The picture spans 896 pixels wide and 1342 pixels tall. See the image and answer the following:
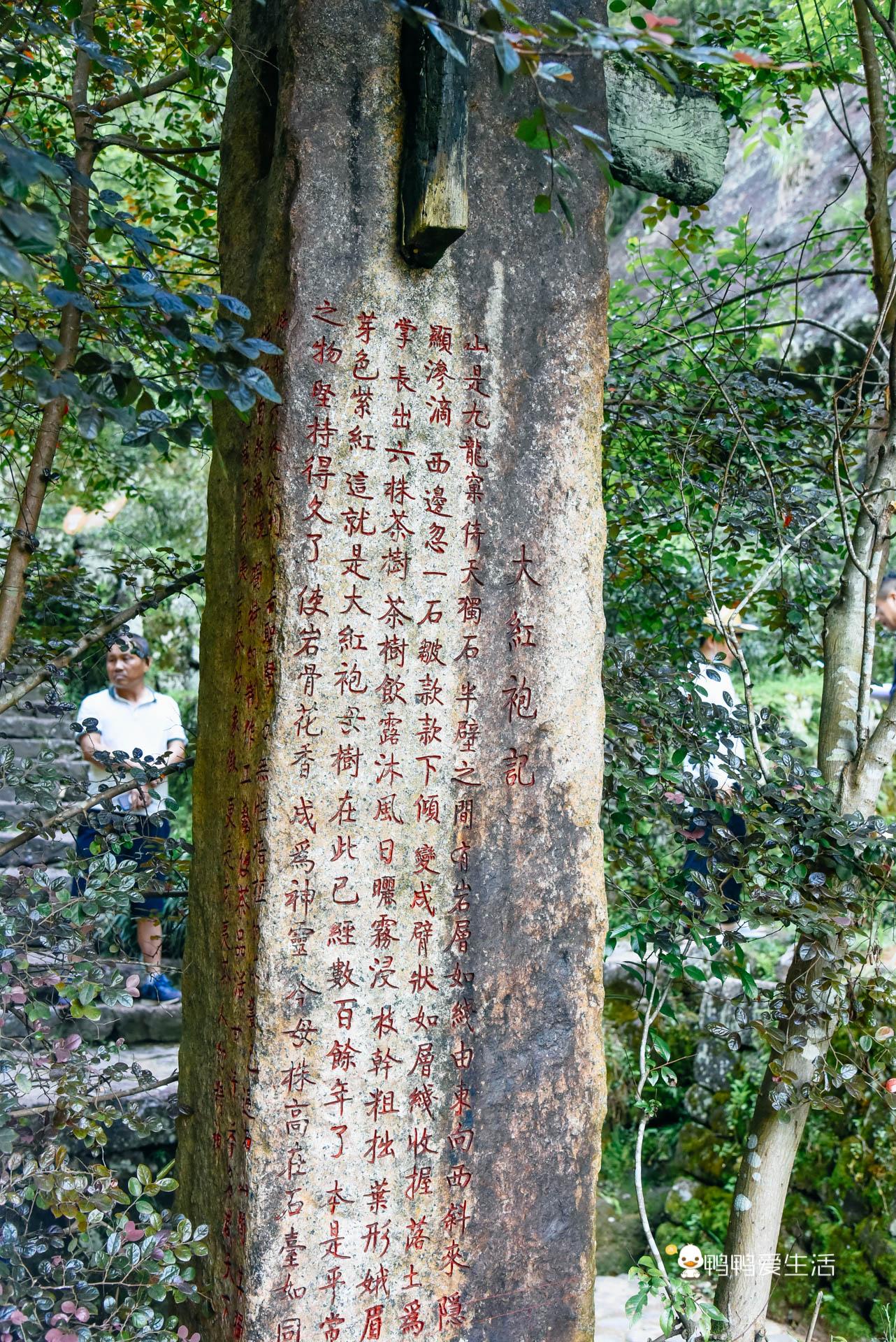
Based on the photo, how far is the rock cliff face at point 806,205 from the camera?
25.9 feet

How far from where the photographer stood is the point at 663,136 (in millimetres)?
2814

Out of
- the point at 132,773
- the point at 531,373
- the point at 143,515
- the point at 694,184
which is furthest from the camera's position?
the point at 143,515

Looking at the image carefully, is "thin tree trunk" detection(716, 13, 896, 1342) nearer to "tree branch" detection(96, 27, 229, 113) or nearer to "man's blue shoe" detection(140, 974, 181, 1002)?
"tree branch" detection(96, 27, 229, 113)

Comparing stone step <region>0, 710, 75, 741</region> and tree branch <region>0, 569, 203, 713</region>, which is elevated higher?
tree branch <region>0, 569, 203, 713</region>

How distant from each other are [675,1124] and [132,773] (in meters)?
3.06

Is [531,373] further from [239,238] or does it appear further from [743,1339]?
[743,1339]

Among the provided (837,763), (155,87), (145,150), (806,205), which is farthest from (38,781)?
(806,205)

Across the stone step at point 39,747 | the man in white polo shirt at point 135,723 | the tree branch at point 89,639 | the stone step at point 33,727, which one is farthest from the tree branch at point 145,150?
the stone step at point 33,727

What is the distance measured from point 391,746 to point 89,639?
811mm

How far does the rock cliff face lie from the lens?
7887mm

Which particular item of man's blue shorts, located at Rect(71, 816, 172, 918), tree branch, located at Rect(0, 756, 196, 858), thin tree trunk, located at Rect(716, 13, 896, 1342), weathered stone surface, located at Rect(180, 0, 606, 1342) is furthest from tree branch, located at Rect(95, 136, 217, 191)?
thin tree trunk, located at Rect(716, 13, 896, 1342)

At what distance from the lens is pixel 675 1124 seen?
15.1 ft

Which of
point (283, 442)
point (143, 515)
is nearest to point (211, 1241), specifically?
point (283, 442)

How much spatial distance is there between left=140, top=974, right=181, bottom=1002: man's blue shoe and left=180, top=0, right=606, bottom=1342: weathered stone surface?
1.78 meters
